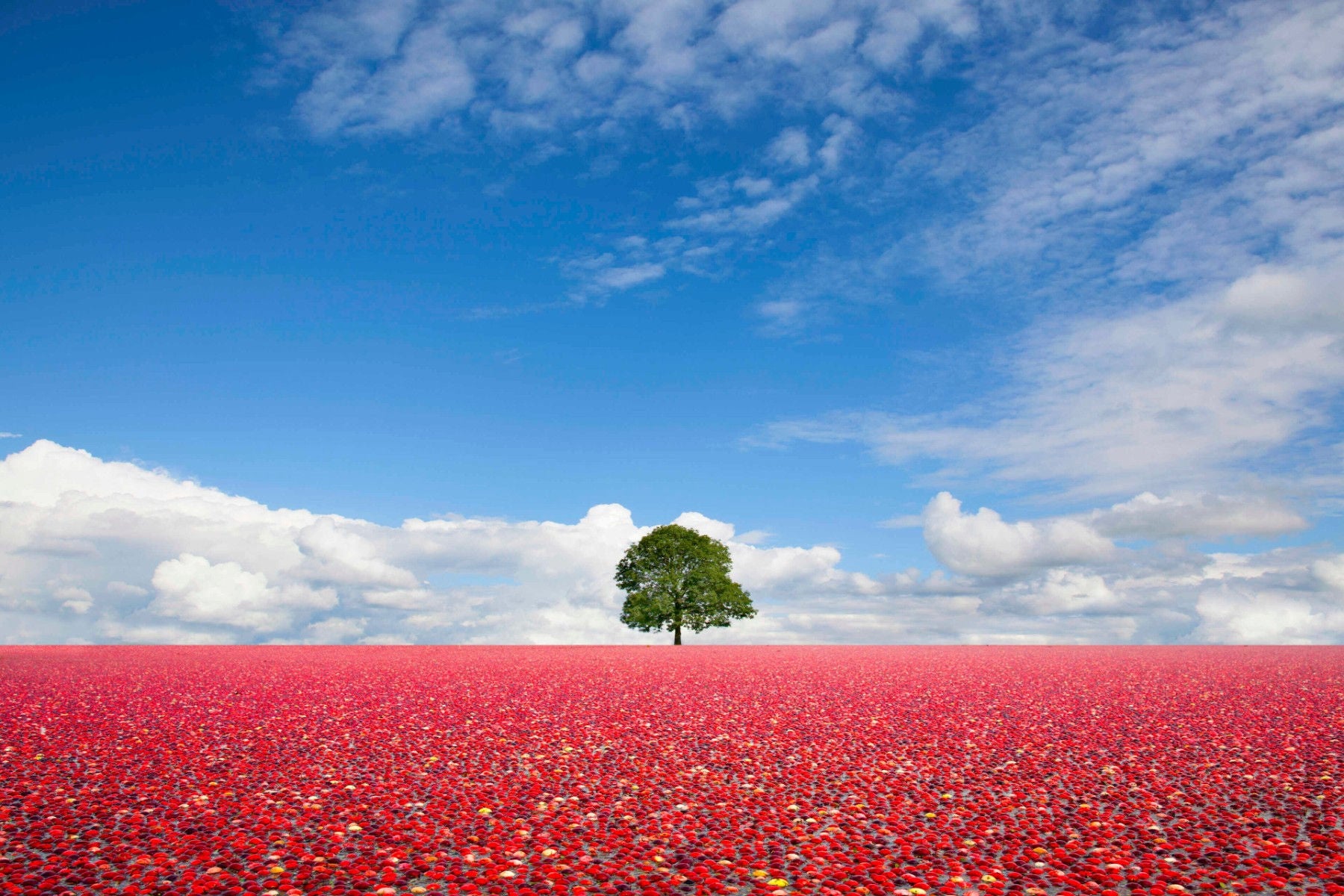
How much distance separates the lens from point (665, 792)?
12164 mm

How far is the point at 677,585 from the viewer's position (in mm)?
→ 67688

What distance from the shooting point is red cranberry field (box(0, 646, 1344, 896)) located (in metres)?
8.78

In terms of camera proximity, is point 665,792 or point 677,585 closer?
point 665,792

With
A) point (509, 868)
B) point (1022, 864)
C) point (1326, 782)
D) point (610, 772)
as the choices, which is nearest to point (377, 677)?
point (610, 772)

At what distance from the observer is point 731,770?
1368cm

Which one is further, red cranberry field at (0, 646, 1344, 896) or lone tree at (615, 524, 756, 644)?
lone tree at (615, 524, 756, 644)

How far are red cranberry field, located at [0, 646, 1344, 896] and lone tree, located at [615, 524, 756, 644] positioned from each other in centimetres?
4199

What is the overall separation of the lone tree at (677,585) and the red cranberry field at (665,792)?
42.0 metres

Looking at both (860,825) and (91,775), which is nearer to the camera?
(860,825)

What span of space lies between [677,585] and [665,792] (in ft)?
183

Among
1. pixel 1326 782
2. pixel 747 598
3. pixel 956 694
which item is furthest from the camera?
pixel 747 598

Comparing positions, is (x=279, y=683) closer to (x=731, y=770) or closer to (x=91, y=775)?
(x=91, y=775)

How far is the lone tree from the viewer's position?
67312 millimetres

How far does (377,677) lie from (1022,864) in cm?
2703
